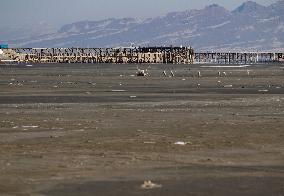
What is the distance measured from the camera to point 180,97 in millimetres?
41031

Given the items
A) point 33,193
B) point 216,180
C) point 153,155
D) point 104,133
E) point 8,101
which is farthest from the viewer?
point 8,101

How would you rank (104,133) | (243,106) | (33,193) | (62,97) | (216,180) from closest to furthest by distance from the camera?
(33,193)
(216,180)
(104,133)
(243,106)
(62,97)

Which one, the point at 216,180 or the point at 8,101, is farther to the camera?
the point at 8,101

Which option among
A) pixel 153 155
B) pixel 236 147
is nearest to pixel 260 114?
pixel 236 147

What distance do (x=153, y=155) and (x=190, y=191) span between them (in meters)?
4.46

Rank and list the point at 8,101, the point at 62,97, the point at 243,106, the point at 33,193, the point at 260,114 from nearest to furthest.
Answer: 1. the point at 33,193
2. the point at 260,114
3. the point at 243,106
4. the point at 8,101
5. the point at 62,97

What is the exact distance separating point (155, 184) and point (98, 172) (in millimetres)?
1674

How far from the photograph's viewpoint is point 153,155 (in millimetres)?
17531

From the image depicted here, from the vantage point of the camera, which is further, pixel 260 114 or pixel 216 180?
pixel 260 114

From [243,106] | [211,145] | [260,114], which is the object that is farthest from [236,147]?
[243,106]

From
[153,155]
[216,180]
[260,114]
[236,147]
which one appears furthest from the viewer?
[260,114]

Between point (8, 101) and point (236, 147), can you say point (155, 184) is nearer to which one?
point (236, 147)

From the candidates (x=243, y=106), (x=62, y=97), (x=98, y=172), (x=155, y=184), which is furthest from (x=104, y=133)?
(x=62, y=97)

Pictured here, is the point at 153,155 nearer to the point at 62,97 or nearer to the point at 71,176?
the point at 71,176
